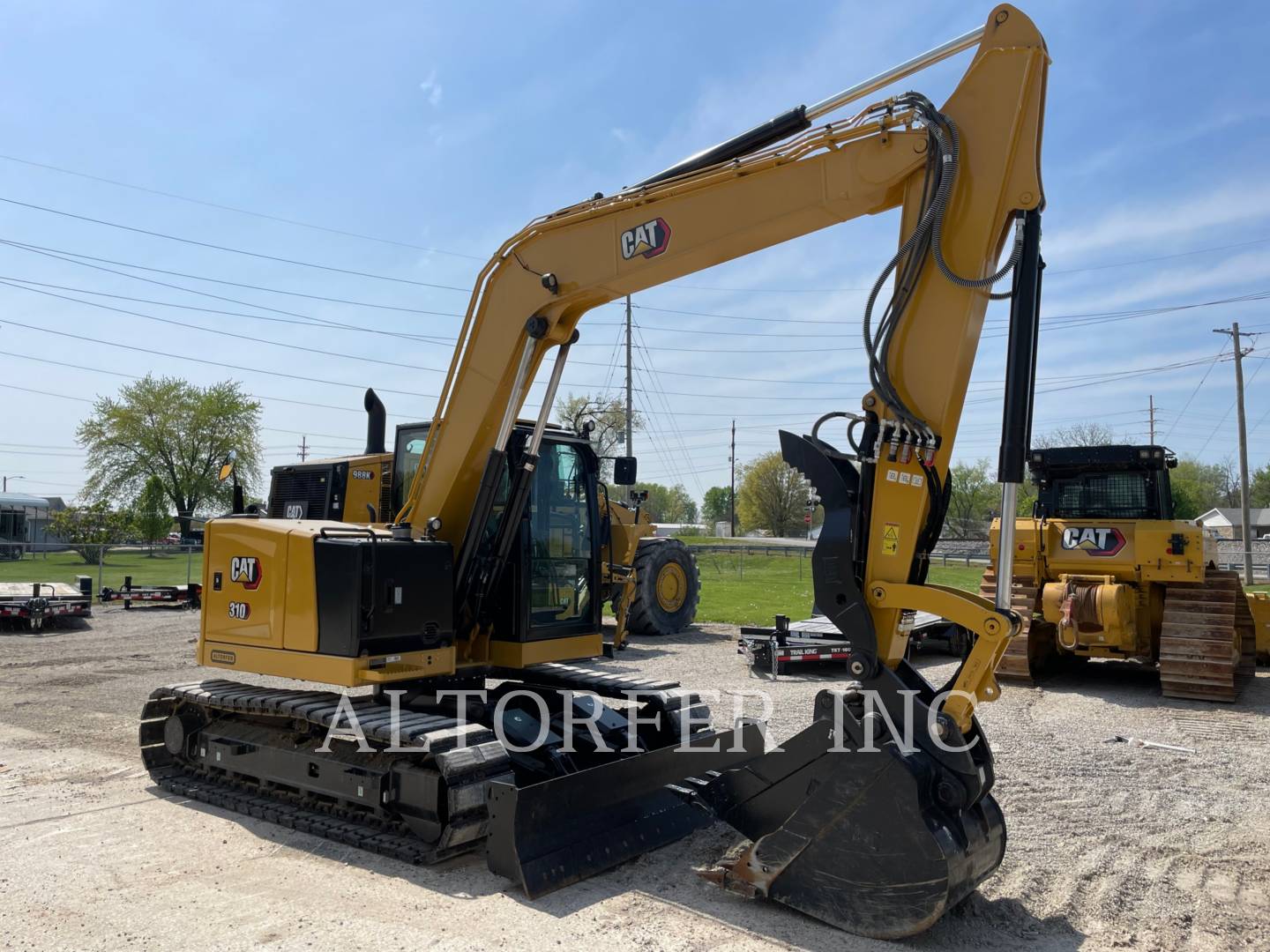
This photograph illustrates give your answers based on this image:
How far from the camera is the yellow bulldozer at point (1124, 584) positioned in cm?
1032

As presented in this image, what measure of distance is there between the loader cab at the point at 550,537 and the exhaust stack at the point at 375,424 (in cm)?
65

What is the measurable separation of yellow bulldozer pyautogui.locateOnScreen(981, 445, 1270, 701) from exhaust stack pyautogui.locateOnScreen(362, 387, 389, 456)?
22.7ft

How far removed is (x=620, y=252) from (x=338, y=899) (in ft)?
12.8

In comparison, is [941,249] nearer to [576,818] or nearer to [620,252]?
[620,252]

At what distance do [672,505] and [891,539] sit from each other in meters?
109

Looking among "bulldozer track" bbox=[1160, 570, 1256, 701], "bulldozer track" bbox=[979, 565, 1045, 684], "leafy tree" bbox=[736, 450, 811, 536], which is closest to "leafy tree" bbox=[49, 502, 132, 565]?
"bulldozer track" bbox=[979, 565, 1045, 684]

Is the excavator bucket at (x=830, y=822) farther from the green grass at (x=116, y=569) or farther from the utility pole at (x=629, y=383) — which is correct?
the utility pole at (x=629, y=383)

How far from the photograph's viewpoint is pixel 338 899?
15.9 feet

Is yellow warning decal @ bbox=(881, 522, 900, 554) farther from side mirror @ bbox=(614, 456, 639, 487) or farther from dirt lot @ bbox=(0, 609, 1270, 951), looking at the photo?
side mirror @ bbox=(614, 456, 639, 487)

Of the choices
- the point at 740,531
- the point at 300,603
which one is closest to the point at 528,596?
the point at 300,603

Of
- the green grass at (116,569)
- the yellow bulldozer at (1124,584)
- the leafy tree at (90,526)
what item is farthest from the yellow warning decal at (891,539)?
the leafy tree at (90,526)

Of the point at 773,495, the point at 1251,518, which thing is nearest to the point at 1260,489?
the point at 1251,518

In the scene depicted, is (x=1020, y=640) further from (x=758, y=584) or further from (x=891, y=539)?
(x=758, y=584)

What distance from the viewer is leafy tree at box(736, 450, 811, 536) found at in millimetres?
80750
